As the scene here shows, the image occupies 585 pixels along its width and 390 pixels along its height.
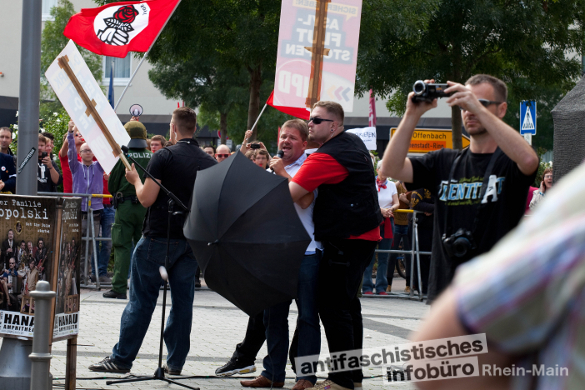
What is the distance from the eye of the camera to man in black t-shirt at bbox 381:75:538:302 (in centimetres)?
306

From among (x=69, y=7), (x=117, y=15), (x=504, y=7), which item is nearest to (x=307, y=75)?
(x=117, y=15)

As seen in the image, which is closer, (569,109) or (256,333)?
(569,109)

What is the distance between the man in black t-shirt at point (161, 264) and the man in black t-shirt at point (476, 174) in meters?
2.51

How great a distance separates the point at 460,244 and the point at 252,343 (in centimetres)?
314

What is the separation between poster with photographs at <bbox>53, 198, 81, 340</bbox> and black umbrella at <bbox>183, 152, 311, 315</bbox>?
2.68ft

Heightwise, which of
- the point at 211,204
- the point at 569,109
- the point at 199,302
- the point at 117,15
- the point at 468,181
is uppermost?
the point at 117,15

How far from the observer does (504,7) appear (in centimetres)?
1820

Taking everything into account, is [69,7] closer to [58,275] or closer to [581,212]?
[58,275]

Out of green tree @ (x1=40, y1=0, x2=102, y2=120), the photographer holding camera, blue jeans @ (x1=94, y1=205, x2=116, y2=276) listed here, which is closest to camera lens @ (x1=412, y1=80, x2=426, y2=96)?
blue jeans @ (x1=94, y1=205, x2=116, y2=276)

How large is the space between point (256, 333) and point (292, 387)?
745 millimetres

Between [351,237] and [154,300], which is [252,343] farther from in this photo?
[351,237]

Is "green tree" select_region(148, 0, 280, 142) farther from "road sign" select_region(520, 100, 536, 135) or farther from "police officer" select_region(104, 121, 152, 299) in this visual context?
"police officer" select_region(104, 121, 152, 299)

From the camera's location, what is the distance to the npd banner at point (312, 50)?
782cm

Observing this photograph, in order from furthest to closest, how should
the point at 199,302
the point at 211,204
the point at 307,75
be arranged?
the point at 199,302, the point at 307,75, the point at 211,204
